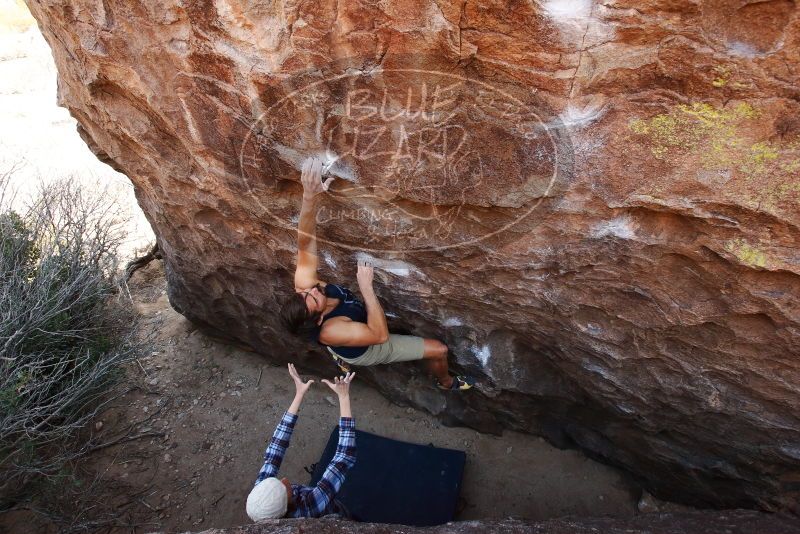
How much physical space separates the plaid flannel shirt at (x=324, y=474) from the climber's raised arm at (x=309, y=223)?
2.04 feet

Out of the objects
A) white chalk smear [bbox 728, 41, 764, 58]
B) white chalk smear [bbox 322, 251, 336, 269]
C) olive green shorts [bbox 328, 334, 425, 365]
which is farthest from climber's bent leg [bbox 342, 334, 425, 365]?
white chalk smear [bbox 728, 41, 764, 58]

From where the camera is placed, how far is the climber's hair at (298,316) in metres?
2.24

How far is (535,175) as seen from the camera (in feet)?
6.23

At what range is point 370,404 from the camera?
3.56 m

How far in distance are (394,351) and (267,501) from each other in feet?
2.91

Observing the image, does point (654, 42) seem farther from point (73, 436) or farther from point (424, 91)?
point (73, 436)

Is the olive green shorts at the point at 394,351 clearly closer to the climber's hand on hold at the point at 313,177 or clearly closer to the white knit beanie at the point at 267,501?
the white knit beanie at the point at 267,501

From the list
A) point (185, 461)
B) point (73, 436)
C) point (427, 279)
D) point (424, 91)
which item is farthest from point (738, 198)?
point (73, 436)

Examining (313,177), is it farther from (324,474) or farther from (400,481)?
(400,481)

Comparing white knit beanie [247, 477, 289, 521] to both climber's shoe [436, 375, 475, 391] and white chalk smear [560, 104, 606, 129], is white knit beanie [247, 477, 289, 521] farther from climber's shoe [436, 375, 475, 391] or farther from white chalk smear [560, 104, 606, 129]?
white chalk smear [560, 104, 606, 129]

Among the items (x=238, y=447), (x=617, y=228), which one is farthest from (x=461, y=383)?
(x=238, y=447)

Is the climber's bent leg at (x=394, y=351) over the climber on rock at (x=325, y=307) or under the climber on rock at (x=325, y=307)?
under

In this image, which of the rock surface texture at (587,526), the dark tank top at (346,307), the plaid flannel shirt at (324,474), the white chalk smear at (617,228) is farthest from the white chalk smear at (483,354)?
the white chalk smear at (617,228)
